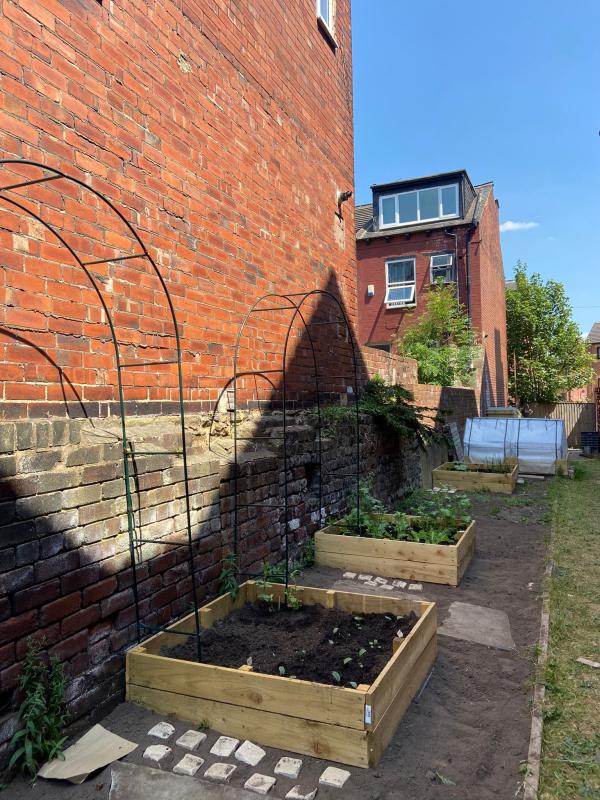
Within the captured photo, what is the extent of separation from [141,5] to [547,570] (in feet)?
19.7

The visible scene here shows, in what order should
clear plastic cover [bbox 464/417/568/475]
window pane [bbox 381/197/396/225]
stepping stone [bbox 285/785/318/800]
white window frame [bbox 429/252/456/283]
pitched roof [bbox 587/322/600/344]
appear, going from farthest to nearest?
1. pitched roof [bbox 587/322/600/344]
2. window pane [bbox 381/197/396/225]
3. white window frame [bbox 429/252/456/283]
4. clear plastic cover [bbox 464/417/568/475]
5. stepping stone [bbox 285/785/318/800]

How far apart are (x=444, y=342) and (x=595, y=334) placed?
33.4m

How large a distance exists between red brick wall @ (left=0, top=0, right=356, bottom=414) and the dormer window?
14.2 meters

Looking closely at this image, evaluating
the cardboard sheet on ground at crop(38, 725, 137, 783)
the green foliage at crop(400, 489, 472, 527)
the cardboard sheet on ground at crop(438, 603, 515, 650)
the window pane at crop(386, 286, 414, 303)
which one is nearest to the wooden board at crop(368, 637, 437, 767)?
the cardboard sheet on ground at crop(438, 603, 515, 650)

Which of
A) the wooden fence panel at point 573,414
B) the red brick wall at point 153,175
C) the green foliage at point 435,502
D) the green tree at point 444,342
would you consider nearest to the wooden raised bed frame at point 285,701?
the red brick wall at point 153,175

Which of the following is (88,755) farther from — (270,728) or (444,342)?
(444,342)

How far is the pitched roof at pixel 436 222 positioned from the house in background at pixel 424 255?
4 cm

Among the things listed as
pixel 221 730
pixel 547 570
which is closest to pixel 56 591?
pixel 221 730

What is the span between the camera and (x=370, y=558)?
5.45 meters

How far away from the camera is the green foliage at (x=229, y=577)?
405 centimetres

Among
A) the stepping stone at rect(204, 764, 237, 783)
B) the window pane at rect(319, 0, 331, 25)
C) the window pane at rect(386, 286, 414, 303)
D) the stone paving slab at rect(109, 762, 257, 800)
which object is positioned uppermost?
the window pane at rect(319, 0, 331, 25)

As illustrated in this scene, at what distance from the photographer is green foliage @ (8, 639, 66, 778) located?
95.1 inches

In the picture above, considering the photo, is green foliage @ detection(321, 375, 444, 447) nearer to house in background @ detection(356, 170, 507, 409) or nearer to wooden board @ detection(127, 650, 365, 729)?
wooden board @ detection(127, 650, 365, 729)

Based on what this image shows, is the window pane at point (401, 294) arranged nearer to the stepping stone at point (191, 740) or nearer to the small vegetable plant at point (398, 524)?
the small vegetable plant at point (398, 524)
